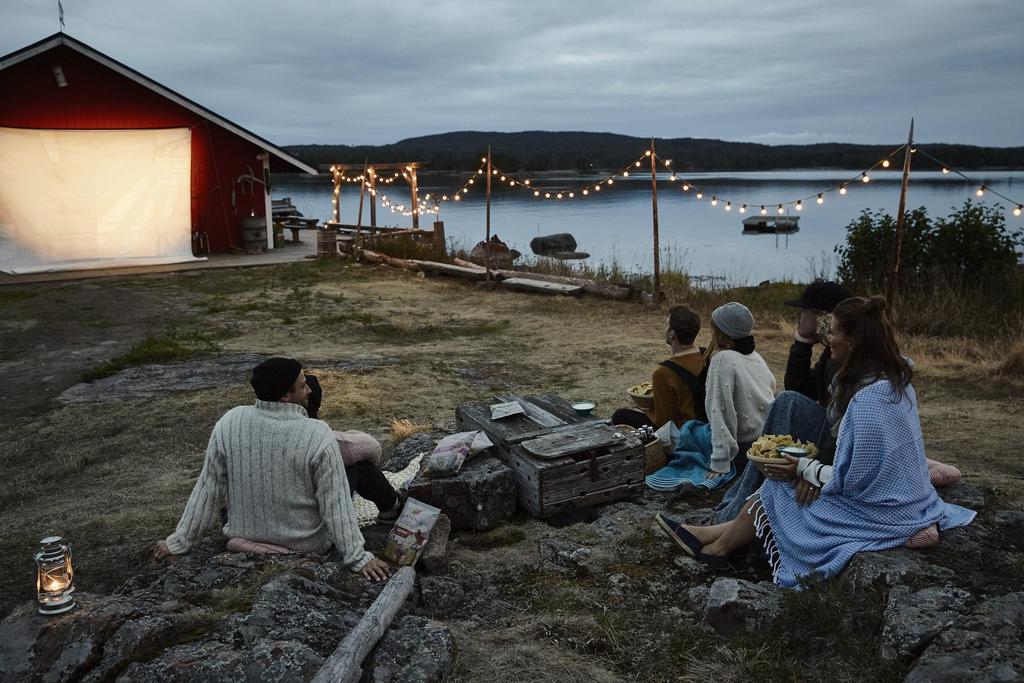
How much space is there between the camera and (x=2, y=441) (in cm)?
675

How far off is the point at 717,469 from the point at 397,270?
1285 centimetres

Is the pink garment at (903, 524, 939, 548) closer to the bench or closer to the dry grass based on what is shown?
the dry grass

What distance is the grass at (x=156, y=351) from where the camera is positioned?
880cm

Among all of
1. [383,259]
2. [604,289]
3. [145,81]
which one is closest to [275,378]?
[604,289]

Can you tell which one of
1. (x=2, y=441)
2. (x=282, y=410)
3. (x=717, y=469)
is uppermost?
(x=282, y=410)

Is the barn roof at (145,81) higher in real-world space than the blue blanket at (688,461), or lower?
higher

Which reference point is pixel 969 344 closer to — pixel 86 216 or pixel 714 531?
pixel 714 531

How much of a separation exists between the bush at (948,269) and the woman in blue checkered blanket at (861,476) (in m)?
8.22

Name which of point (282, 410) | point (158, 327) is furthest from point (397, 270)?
point (282, 410)

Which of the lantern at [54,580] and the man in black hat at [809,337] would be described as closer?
the lantern at [54,580]

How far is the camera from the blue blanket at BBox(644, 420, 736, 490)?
5.03m

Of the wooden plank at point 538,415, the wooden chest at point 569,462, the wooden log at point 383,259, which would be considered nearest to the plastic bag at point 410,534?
the wooden chest at point 569,462

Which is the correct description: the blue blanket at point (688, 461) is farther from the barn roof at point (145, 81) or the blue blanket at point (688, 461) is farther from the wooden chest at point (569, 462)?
the barn roof at point (145, 81)

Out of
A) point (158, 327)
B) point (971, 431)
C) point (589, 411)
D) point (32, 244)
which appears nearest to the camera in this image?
point (589, 411)
